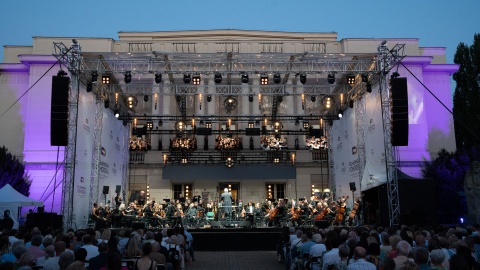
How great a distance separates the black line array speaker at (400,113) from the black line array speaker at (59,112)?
35.7 feet

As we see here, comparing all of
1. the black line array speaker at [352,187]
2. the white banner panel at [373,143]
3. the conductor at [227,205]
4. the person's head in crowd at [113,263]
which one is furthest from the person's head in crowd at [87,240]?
the black line array speaker at [352,187]

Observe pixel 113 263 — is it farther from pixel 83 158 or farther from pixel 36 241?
pixel 83 158

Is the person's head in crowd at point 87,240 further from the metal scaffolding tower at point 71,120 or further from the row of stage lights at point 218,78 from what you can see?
the row of stage lights at point 218,78

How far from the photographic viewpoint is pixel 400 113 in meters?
15.1

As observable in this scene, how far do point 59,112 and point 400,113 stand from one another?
11.3 meters

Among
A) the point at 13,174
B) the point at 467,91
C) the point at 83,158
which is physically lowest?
the point at 13,174

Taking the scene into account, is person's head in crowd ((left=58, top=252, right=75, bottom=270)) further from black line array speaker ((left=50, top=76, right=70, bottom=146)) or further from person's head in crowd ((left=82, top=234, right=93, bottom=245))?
black line array speaker ((left=50, top=76, right=70, bottom=146))

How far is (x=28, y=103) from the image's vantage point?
69.6ft

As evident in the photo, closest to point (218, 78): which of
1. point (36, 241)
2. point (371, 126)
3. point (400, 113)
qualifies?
point (371, 126)

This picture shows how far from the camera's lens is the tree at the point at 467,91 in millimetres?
25345

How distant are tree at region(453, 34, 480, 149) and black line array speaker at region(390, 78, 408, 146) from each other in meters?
12.1

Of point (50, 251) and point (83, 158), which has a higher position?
point (83, 158)

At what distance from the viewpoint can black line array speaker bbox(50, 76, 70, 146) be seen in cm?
1515

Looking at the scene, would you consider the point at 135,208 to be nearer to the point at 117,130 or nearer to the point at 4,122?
the point at 117,130
